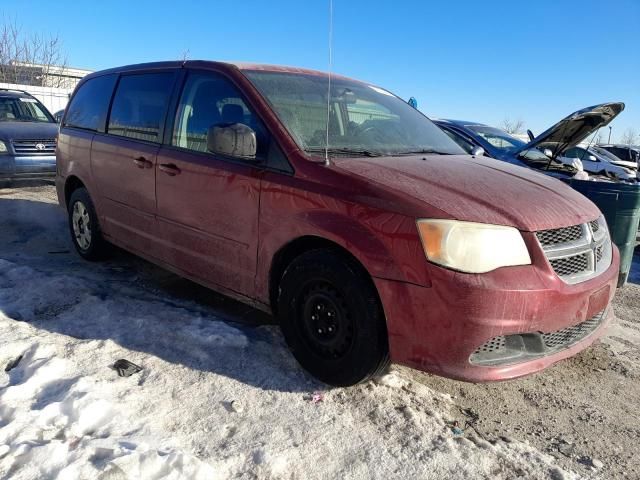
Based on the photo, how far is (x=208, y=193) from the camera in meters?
3.48

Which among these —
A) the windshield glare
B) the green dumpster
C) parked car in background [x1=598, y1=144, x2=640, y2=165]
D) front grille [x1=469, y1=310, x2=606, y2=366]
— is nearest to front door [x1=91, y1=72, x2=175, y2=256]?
front grille [x1=469, y1=310, x2=606, y2=366]

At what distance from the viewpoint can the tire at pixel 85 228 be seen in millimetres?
4939

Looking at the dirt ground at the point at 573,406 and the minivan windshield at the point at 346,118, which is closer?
the dirt ground at the point at 573,406

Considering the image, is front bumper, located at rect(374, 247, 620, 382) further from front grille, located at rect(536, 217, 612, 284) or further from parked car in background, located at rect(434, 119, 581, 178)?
parked car in background, located at rect(434, 119, 581, 178)

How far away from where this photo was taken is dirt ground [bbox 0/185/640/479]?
2572mm

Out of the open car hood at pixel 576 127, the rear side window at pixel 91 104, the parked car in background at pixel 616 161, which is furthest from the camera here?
the parked car in background at pixel 616 161

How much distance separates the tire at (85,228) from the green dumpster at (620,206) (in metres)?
4.37

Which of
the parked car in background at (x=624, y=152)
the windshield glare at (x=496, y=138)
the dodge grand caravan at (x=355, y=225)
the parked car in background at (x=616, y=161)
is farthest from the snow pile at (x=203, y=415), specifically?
the parked car in background at (x=624, y=152)

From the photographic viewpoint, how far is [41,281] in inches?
167

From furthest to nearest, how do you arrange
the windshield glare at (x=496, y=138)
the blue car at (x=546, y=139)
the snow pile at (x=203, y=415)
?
the windshield glare at (x=496, y=138) < the blue car at (x=546, y=139) < the snow pile at (x=203, y=415)

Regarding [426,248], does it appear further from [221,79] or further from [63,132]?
[63,132]

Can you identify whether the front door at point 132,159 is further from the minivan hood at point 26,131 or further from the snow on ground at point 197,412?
the minivan hood at point 26,131

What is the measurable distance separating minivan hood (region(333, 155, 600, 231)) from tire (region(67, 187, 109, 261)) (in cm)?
293

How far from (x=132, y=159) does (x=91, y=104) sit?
1.29 metres
